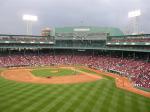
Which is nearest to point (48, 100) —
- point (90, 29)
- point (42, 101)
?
point (42, 101)

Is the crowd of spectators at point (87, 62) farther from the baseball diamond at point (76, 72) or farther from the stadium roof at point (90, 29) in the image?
the stadium roof at point (90, 29)

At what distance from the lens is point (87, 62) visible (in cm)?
6975

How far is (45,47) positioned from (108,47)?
25563mm

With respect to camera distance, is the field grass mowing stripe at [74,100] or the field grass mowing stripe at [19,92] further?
the field grass mowing stripe at [19,92]

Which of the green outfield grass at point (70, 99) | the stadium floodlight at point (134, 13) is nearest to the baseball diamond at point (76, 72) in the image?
the green outfield grass at point (70, 99)

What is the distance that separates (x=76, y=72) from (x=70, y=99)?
26.2m

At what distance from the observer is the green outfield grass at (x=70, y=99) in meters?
23.4

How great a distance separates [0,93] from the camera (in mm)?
29469

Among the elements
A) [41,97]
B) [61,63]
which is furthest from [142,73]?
[61,63]

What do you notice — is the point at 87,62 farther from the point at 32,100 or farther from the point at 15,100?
the point at 15,100

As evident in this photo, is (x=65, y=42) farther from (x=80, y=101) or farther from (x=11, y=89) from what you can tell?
(x=80, y=101)

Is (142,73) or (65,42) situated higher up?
(65,42)

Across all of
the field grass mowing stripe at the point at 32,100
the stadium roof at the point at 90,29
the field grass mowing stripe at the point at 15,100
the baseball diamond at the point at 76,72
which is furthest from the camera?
the stadium roof at the point at 90,29

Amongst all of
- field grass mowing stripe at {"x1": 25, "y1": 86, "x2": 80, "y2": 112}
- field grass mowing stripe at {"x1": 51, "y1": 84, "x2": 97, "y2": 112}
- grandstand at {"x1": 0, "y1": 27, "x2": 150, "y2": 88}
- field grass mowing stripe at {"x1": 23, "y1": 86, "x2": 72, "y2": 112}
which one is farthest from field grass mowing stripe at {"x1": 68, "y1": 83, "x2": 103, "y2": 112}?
grandstand at {"x1": 0, "y1": 27, "x2": 150, "y2": 88}
